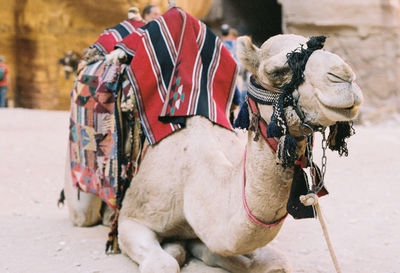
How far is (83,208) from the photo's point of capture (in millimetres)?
3930

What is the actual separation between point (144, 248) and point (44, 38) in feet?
42.9

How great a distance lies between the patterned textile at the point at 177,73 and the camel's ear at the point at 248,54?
1041mm

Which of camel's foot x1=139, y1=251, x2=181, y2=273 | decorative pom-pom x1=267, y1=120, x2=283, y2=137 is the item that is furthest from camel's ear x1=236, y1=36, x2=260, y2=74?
camel's foot x1=139, y1=251, x2=181, y2=273

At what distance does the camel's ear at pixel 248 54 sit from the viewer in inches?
83.3

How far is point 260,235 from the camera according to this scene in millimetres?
2303

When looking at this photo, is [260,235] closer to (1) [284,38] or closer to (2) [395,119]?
(1) [284,38]

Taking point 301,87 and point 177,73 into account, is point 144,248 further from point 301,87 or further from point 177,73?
point 301,87

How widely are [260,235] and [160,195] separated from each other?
89 cm

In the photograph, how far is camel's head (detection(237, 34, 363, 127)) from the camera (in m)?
1.80

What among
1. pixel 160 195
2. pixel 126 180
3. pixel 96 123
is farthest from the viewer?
pixel 96 123

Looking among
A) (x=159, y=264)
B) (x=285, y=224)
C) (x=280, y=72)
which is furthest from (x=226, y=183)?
(x=285, y=224)

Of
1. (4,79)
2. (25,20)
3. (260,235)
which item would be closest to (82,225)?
(260,235)

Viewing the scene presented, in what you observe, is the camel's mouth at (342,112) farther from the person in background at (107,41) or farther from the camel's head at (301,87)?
the person in background at (107,41)

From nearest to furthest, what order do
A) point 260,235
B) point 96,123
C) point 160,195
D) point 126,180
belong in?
point 260,235
point 160,195
point 126,180
point 96,123
